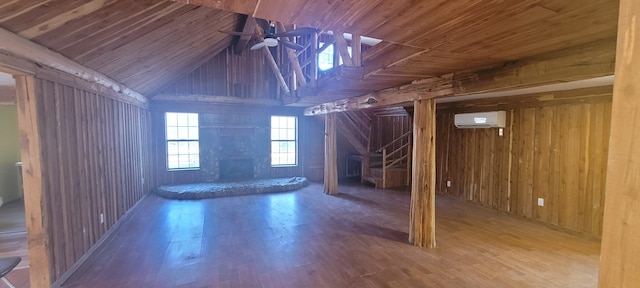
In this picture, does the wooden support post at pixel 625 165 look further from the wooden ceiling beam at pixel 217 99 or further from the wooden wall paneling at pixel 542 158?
the wooden ceiling beam at pixel 217 99

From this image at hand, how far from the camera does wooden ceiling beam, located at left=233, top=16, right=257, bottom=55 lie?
5.53 m

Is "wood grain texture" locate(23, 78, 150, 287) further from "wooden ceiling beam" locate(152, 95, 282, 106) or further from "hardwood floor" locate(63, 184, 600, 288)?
"wooden ceiling beam" locate(152, 95, 282, 106)

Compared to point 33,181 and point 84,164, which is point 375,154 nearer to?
point 84,164

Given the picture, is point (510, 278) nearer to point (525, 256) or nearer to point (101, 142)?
point (525, 256)

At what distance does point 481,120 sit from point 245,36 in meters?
5.26

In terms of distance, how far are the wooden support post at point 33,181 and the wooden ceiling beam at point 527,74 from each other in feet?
13.3

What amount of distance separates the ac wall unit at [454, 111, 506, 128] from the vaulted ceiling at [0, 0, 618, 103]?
2.81 m

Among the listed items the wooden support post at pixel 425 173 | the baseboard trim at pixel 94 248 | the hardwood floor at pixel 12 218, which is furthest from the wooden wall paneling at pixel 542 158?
the hardwood floor at pixel 12 218

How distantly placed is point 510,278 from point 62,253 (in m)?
4.66

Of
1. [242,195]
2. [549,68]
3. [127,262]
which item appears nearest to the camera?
[549,68]

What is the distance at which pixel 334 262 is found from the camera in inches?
129

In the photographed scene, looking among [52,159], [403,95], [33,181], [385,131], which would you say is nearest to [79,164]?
[52,159]

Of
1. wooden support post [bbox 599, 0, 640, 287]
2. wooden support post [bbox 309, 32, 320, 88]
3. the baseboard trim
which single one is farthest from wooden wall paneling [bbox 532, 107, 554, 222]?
the baseboard trim

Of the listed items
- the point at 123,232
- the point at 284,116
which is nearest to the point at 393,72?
the point at 123,232
